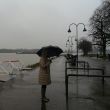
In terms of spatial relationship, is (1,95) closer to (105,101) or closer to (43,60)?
(43,60)

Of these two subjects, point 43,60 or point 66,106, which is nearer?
point 66,106

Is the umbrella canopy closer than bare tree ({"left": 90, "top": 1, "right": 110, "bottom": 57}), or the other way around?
the umbrella canopy

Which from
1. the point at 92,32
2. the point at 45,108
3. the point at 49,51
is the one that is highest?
the point at 92,32

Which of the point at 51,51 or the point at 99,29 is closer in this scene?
the point at 51,51

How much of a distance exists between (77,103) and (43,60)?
1893 millimetres

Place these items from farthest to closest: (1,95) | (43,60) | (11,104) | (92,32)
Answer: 1. (92,32)
2. (1,95)
3. (43,60)
4. (11,104)

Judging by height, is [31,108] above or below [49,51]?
below

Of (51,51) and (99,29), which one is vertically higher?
(99,29)

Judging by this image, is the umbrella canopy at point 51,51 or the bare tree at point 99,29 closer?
the umbrella canopy at point 51,51

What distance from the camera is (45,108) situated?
31.8ft

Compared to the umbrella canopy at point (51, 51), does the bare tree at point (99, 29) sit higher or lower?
higher

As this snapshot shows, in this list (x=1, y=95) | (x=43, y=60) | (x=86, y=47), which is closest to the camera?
(x=43, y=60)

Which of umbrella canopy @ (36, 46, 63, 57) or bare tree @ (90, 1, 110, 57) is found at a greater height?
bare tree @ (90, 1, 110, 57)

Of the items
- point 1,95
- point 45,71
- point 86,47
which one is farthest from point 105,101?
point 86,47
